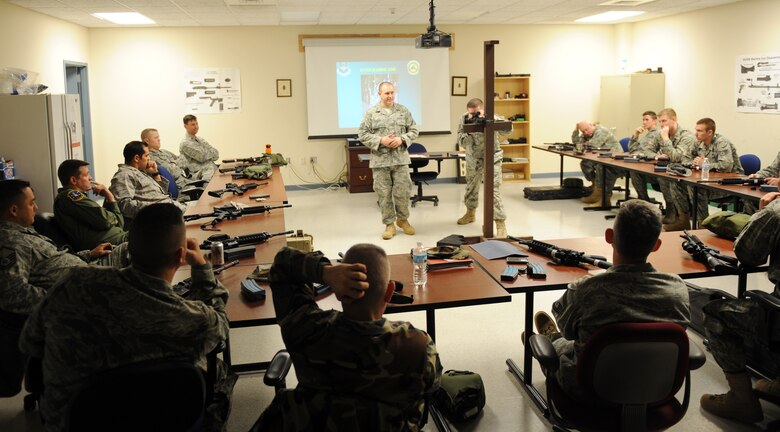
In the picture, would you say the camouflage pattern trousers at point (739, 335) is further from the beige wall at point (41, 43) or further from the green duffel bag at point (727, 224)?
the beige wall at point (41, 43)

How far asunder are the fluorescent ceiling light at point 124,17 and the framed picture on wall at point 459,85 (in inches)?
190

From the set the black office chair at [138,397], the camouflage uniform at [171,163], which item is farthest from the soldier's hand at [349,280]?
the camouflage uniform at [171,163]

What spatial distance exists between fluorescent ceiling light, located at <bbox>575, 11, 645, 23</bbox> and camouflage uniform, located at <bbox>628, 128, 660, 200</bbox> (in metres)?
2.30

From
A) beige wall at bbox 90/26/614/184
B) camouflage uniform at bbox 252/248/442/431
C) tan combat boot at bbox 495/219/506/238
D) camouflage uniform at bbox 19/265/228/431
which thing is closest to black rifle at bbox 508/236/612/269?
camouflage uniform at bbox 252/248/442/431

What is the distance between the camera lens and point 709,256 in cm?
313

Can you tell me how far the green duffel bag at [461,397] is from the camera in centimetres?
292

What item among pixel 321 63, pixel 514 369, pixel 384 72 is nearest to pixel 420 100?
pixel 384 72

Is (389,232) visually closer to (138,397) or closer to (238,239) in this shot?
(238,239)

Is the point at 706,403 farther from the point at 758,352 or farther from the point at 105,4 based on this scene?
the point at 105,4

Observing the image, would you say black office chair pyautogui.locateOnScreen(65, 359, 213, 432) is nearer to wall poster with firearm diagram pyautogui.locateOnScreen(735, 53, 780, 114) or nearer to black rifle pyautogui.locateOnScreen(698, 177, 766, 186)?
black rifle pyautogui.locateOnScreen(698, 177, 766, 186)

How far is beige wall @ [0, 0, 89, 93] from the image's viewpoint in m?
7.02

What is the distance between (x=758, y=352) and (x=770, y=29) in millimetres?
6762

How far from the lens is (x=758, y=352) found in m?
2.85

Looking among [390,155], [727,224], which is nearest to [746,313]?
[727,224]
